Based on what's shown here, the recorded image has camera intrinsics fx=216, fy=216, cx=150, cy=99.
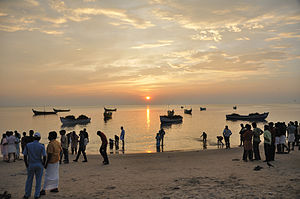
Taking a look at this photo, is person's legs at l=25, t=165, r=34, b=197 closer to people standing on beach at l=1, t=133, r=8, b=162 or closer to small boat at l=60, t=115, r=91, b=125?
people standing on beach at l=1, t=133, r=8, b=162

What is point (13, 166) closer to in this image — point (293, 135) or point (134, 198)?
point (134, 198)

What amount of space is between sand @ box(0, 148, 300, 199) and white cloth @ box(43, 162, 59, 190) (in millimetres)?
302

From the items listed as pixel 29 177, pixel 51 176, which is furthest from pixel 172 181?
pixel 29 177

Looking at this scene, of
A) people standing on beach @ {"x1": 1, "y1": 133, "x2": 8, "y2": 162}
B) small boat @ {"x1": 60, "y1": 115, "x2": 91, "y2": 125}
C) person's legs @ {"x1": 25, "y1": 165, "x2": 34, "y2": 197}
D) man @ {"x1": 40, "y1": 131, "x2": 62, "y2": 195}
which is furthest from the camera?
small boat @ {"x1": 60, "y1": 115, "x2": 91, "y2": 125}

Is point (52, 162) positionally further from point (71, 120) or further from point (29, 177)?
point (71, 120)

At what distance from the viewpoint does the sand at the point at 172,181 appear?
7031mm

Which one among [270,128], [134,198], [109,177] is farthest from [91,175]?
[270,128]

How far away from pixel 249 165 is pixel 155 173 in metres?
4.74

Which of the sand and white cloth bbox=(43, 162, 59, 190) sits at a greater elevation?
white cloth bbox=(43, 162, 59, 190)

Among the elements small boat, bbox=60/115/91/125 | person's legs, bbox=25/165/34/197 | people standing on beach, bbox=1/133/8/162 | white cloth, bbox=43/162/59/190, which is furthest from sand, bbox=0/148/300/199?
small boat, bbox=60/115/91/125

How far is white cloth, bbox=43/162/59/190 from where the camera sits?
683cm

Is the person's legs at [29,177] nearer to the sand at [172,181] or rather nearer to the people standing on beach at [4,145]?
the sand at [172,181]

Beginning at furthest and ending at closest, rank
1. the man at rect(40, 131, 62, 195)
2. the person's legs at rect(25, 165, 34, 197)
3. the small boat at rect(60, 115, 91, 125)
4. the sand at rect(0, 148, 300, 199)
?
the small boat at rect(60, 115, 91, 125)
the sand at rect(0, 148, 300, 199)
the man at rect(40, 131, 62, 195)
the person's legs at rect(25, 165, 34, 197)

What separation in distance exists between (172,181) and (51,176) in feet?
14.8
